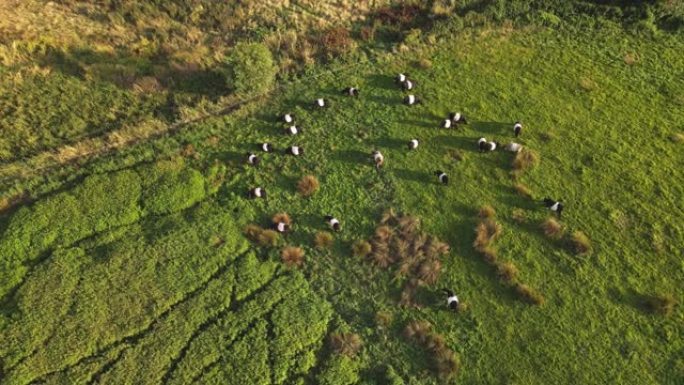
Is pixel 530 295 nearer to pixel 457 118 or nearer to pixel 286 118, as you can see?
pixel 457 118

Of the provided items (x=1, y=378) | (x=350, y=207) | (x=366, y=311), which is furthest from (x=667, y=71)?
(x=1, y=378)

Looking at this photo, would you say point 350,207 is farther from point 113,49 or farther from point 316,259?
point 113,49

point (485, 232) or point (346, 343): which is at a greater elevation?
point (485, 232)

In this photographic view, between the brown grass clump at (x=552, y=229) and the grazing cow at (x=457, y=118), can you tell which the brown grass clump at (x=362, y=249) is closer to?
the brown grass clump at (x=552, y=229)

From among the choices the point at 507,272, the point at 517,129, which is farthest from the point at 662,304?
the point at 517,129

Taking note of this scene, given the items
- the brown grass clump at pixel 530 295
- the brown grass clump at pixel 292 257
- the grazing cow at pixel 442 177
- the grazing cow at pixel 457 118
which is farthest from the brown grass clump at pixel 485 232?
the brown grass clump at pixel 292 257

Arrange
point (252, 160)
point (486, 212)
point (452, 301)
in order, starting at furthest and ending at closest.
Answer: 1. point (252, 160)
2. point (486, 212)
3. point (452, 301)
